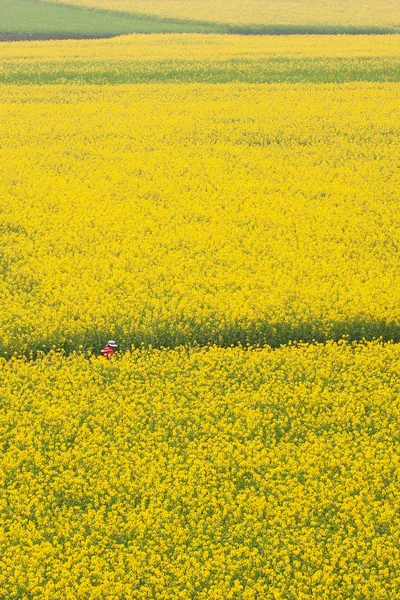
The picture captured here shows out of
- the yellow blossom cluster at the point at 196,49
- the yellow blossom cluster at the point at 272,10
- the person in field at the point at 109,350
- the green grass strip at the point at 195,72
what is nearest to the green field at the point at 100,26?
the yellow blossom cluster at the point at 272,10

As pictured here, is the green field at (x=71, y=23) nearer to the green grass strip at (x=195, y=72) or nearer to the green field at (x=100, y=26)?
the green field at (x=100, y=26)

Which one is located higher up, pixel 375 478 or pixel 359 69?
pixel 359 69

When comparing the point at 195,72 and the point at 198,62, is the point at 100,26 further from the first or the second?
the point at 195,72

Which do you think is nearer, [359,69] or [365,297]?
[365,297]

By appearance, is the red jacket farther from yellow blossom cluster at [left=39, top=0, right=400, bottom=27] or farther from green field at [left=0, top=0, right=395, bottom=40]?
yellow blossom cluster at [left=39, top=0, right=400, bottom=27]

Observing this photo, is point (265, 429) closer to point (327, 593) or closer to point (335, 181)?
point (327, 593)

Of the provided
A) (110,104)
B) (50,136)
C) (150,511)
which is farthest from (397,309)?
(110,104)

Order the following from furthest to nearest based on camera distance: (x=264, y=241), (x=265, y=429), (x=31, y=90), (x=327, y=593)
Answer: (x=31, y=90) → (x=264, y=241) → (x=265, y=429) → (x=327, y=593)
